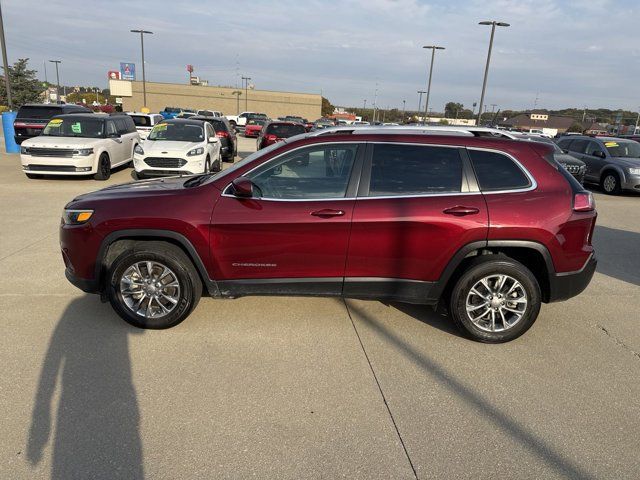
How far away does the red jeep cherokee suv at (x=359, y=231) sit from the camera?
3711 mm

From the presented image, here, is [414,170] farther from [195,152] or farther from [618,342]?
[195,152]

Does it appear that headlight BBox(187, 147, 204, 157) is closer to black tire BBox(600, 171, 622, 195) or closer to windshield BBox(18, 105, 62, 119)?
windshield BBox(18, 105, 62, 119)

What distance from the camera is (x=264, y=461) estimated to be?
2.51 m

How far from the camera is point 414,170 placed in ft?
12.6

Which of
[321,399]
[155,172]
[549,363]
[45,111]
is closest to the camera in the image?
[321,399]

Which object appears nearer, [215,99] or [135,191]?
[135,191]

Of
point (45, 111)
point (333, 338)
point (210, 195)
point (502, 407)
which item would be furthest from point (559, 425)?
point (45, 111)

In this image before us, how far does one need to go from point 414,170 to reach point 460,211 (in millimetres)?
513

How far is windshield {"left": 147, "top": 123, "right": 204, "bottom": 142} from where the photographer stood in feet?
39.2

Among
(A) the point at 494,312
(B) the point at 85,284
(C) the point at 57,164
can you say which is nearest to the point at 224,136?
(C) the point at 57,164

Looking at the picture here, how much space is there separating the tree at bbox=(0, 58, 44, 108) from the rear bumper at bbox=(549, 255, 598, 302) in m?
57.3

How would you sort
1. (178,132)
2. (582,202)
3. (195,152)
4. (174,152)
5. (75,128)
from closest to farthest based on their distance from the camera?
1. (582,202)
2. (174,152)
3. (195,152)
4. (75,128)
5. (178,132)

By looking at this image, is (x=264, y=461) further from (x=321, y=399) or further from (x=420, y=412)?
(x=420, y=412)

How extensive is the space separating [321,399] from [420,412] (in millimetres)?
657
